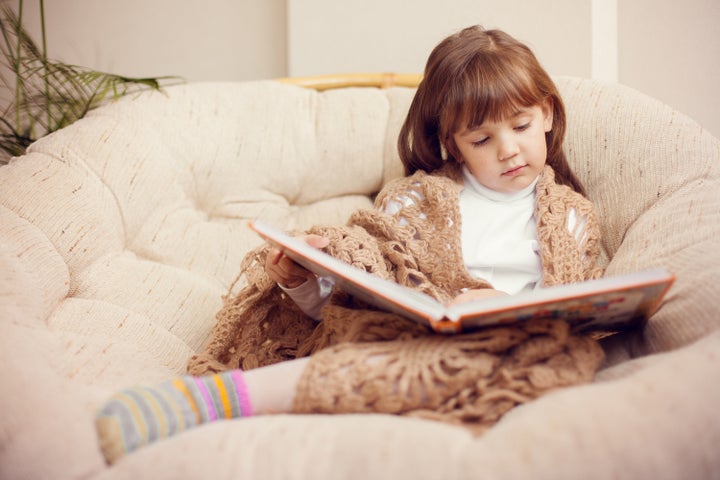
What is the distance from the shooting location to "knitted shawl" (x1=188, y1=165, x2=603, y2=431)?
72cm

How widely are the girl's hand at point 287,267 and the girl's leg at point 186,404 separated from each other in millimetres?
230

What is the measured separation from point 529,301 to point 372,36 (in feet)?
4.46

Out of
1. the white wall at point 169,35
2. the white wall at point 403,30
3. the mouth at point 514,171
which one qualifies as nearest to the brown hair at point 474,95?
the mouth at point 514,171

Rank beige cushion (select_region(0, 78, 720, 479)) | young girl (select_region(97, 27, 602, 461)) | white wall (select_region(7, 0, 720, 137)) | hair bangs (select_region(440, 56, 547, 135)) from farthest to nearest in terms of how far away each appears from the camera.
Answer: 1. white wall (select_region(7, 0, 720, 137))
2. hair bangs (select_region(440, 56, 547, 135))
3. young girl (select_region(97, 27, 602, 461))
4. beige cushion (select_region(0, 78, 720, 479))

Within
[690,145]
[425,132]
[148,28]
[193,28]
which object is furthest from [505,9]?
[148,28]

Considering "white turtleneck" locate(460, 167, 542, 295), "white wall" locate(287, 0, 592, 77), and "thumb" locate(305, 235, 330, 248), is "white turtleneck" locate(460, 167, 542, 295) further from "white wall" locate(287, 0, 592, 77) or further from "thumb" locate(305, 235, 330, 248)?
"white wall" locate(287, 0, 592, 77)

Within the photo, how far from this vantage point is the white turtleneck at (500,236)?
1.11 m

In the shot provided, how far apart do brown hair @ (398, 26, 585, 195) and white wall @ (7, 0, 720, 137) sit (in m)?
0.45

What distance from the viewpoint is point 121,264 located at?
115 cm

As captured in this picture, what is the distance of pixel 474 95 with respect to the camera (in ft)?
3.62

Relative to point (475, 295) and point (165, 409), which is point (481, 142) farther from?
point (165, 409)

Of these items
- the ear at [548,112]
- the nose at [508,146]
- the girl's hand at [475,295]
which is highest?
the ear at [548,112]

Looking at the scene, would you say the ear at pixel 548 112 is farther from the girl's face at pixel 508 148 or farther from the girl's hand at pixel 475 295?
the girl's hand at pixel 475 295

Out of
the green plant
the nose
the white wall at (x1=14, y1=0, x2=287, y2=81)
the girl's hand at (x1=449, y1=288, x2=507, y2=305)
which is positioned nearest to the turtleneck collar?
the nose
